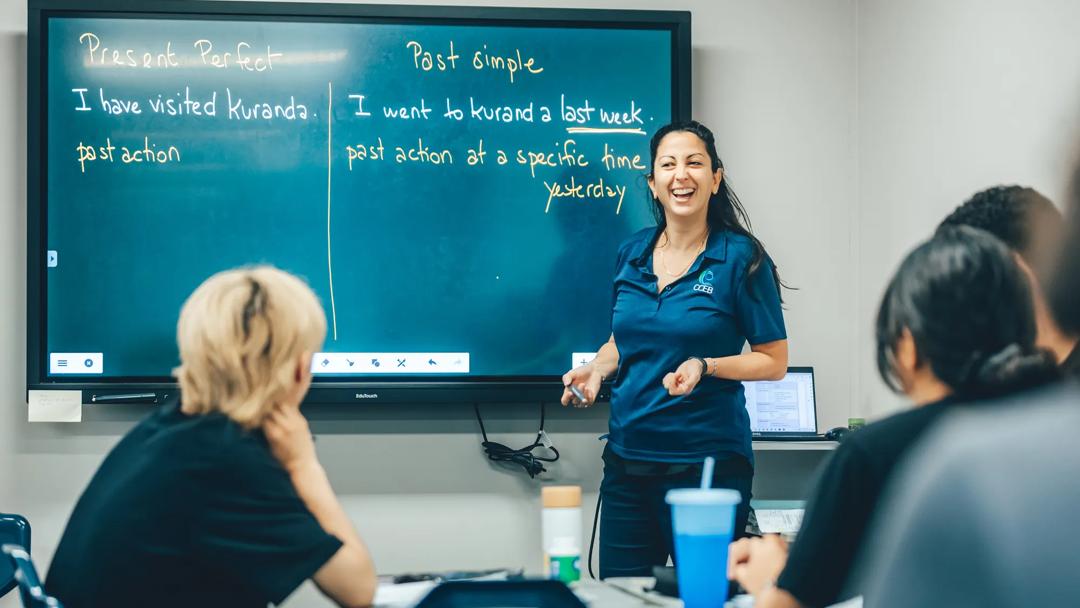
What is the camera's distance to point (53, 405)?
2.93 m

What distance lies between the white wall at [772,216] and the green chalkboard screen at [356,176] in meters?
0.17

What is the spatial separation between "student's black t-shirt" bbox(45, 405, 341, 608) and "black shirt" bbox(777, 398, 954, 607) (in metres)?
0.65

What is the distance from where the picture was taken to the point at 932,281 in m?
1.14

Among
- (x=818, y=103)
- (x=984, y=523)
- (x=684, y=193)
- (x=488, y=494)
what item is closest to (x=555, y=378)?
(x=488, y=494)

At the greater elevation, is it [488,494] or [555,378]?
[555,378]

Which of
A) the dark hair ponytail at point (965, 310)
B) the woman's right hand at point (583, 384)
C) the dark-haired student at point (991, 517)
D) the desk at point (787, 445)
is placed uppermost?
the dark hair ponytail at point (965, 310)

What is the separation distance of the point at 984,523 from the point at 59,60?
3.11 metres

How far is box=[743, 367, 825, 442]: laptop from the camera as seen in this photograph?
2.98 metres

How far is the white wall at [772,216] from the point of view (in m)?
2.88

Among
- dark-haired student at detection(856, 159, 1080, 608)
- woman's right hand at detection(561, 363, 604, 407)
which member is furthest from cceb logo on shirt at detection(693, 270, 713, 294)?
dark-haired student at detection(856, 159, 1080, 608)

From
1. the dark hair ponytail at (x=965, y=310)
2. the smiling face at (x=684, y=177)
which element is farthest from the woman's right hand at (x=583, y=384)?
the dark hair ponytail at (x=965, y=310)

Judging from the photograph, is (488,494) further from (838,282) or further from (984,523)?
(984,523)

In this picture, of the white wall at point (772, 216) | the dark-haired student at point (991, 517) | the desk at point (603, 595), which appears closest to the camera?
the dark-haired student at point (991, 517)

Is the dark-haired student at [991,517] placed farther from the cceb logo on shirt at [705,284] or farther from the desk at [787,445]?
the desk at [787,445]
